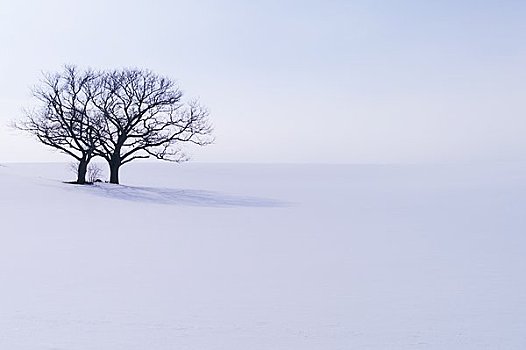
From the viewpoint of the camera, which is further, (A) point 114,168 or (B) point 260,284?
(A) point 114,168

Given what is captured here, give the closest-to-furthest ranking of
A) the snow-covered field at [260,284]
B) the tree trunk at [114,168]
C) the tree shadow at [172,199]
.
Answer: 1. the snow-covered field at [260,284]
2. the tree shadow at [172,199]
3. the tree trunk at [114,168]

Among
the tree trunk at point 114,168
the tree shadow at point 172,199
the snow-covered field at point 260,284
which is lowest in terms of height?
the snow-covered field at point 260,284

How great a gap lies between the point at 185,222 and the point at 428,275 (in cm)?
814

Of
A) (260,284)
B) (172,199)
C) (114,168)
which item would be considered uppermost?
(114,168)

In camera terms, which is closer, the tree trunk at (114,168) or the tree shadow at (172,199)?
the tree shadow at (172,199)

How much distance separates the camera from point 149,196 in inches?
917

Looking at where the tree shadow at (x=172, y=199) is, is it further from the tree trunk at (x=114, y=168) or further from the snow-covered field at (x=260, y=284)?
the snow-covered field at (x=260, y=284)

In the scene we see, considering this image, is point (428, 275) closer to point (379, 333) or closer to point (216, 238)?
point (379, 333)

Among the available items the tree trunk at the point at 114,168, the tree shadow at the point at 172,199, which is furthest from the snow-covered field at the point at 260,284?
the tree trunk at the point at 114,168

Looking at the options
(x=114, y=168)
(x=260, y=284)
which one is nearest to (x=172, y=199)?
(x=114, y=168)

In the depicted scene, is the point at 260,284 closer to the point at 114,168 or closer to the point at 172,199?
the point at 172,199

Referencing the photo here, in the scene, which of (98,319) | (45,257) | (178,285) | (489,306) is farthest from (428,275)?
(45,257)

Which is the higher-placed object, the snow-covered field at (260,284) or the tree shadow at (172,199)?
the tree shadow at (172,199)

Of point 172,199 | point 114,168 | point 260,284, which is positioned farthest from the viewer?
point 114,168
